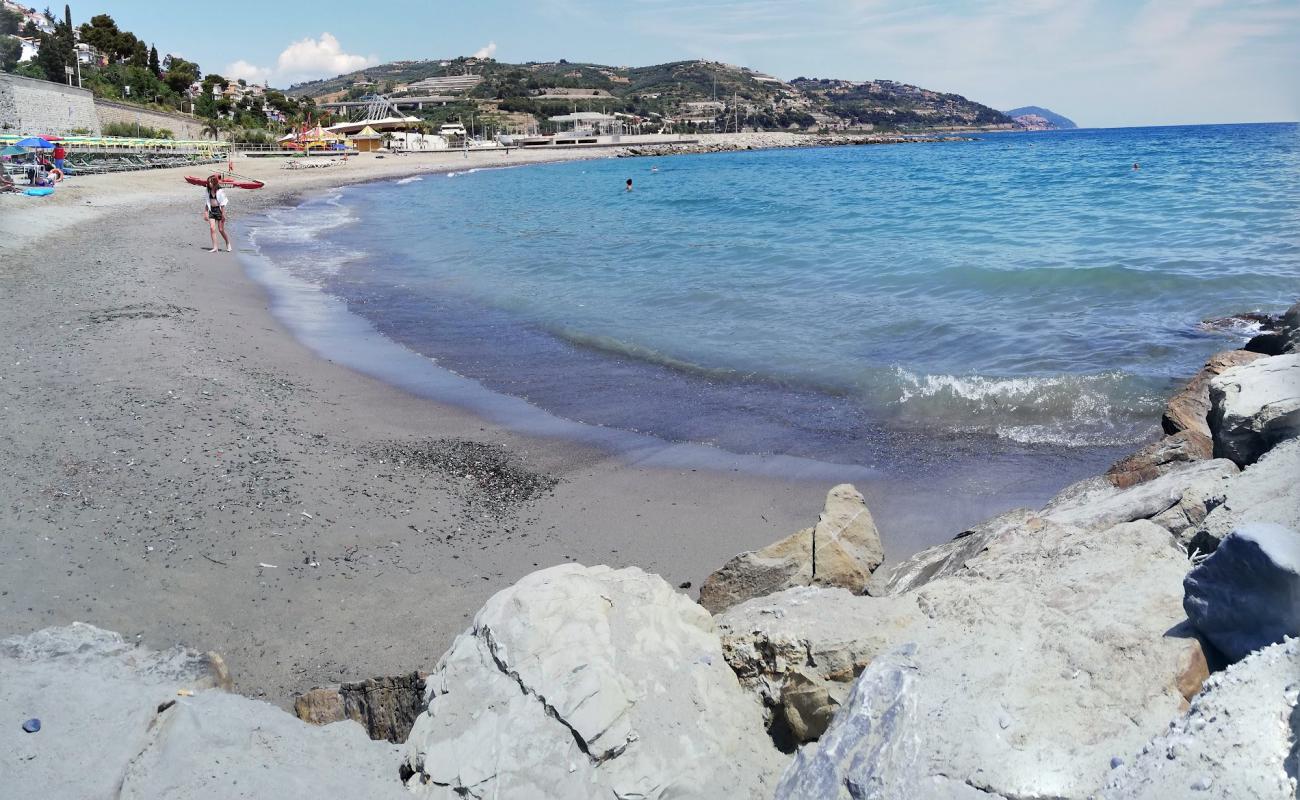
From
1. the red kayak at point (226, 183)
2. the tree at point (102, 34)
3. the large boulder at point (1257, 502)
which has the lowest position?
the large boulder at point (1257, 502)

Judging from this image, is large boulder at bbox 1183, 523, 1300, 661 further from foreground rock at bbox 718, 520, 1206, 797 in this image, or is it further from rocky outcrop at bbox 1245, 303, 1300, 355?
rocky outcrop at bbox 1245, 303, 1300, 355

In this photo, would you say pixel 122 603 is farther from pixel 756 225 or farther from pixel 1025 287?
pixel 756 225

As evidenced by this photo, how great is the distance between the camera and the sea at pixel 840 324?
28.8 feet

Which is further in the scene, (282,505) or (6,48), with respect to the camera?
(6,48)

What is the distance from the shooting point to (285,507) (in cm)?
655

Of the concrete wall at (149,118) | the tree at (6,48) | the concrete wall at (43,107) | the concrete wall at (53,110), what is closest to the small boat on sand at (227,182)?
the tree at (6,48)

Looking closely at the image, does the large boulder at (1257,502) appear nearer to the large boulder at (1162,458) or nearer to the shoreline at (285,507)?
the large boulder at (1162,458)

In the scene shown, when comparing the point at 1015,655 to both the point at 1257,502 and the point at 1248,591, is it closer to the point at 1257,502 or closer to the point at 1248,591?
the point at 1248,591

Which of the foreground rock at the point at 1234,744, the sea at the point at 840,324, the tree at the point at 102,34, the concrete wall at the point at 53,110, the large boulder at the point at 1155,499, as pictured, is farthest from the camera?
the tree at the point at 102,34

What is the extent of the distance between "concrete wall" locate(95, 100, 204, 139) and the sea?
87.7 ft

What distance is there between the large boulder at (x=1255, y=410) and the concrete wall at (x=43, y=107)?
3843 centimetres

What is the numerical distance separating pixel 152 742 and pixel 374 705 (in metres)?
0.99

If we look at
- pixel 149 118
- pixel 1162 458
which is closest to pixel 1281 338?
pixel 1162 458

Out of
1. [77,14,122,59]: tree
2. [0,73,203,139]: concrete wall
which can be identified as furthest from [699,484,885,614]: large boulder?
[77,14,122,59]: tree
